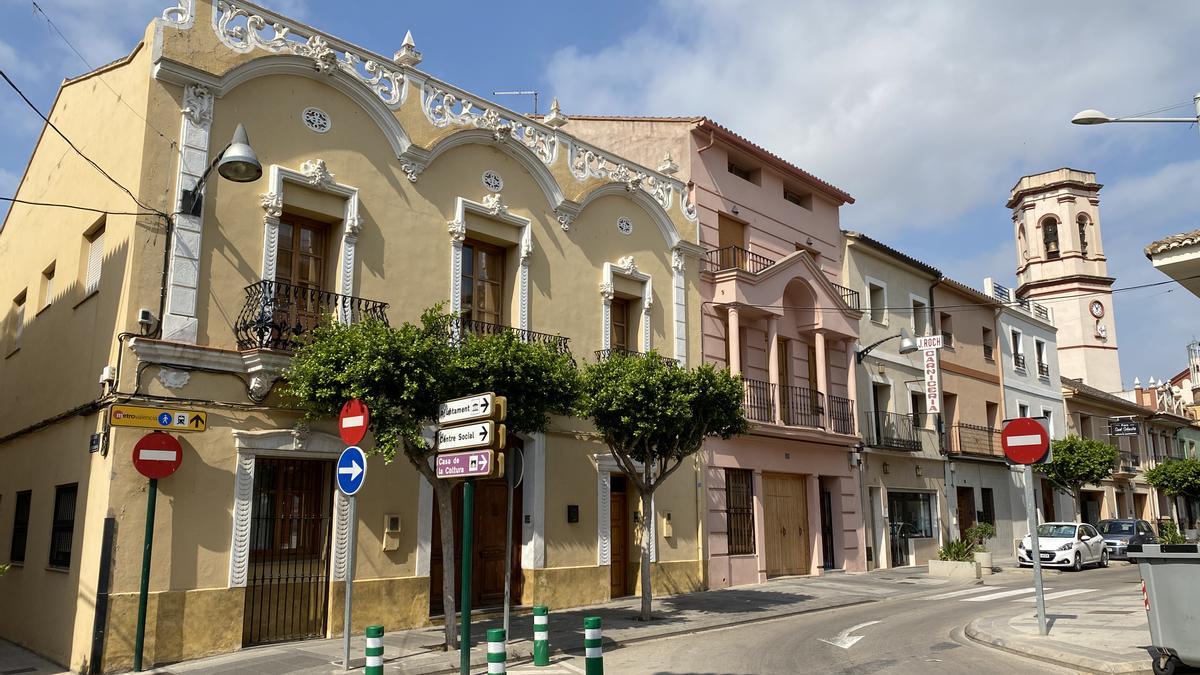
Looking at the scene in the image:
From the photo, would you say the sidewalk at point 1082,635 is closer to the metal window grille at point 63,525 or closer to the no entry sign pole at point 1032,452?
the no entry sign pole at point 1032,452

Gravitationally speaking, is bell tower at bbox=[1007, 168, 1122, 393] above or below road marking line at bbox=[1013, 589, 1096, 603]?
above

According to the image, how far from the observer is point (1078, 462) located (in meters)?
31.4

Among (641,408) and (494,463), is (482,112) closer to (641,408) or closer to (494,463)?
(641,408)

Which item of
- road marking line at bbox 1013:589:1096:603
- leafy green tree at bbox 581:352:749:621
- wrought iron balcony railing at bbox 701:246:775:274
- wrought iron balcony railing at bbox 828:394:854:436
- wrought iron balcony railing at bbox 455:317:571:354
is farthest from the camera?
wrought iron balcony railing at bbox 828:394:854:436

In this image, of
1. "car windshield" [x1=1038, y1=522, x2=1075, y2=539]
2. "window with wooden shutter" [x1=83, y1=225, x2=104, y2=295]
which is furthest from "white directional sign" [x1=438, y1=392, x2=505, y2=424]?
"car windshield" [x1=1038, y1=522, x2=1075, y2=539]

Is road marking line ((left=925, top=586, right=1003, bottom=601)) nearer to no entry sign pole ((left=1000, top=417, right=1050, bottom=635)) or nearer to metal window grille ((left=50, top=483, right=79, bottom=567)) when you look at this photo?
no entry sign pole ((left=1000, top=417, right=1050, bottom=635))

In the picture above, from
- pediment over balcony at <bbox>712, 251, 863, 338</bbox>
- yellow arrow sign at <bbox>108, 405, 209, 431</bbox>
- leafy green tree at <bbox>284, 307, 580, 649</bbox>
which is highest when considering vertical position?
pediment over balcony at <bbox>712, 251, 863, 338</bbox>

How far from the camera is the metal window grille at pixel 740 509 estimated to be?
20.2 m

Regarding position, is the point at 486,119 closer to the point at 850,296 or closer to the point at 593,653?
the point at 593,653

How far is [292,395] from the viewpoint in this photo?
12.5 m

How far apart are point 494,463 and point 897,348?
2200 cm

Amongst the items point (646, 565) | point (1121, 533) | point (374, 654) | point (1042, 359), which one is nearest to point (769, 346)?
point (646, 565)

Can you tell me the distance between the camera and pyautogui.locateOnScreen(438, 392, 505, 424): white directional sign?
817 cm

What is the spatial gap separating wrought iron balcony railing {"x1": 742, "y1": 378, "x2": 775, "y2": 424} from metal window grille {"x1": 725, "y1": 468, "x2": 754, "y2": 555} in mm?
1302
